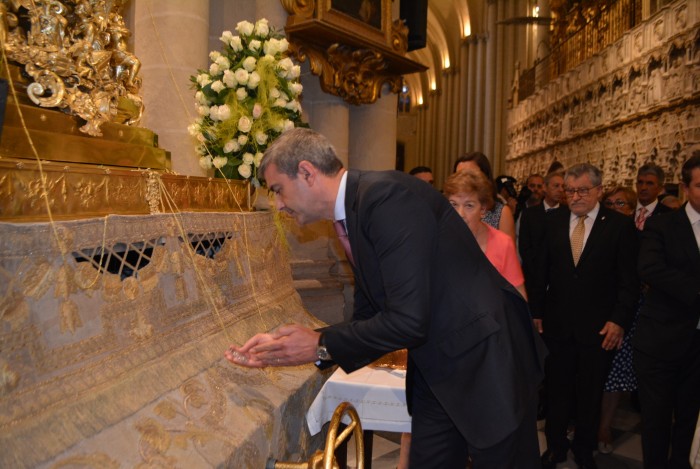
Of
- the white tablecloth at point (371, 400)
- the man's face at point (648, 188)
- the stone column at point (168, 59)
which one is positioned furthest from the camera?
the man's face at point (648, 188)

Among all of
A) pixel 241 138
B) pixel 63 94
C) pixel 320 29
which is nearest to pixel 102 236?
pixel 63 94

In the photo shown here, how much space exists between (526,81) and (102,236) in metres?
17.2

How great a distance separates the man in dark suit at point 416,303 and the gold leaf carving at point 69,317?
0.47 metres

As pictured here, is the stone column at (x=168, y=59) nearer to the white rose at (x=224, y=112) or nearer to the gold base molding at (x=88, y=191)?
the white rose at (x=224, y=112)

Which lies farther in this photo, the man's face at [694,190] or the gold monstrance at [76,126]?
the man's face at [694,190]

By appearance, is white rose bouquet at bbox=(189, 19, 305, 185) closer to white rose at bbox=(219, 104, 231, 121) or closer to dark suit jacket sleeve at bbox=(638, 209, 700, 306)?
white rose at bbox=(219, 104, 231, 121)

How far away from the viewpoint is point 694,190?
2.93m

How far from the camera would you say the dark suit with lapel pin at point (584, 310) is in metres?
3.33

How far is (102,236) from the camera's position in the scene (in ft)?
4.84

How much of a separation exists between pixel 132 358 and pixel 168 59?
9.14 feet

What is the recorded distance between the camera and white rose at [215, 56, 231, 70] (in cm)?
283

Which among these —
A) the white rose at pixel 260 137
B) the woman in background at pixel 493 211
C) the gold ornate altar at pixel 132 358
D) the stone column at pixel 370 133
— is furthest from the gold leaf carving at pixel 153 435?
the stone column at pixel 370 133

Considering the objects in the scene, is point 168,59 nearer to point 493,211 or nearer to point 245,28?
point 245,28

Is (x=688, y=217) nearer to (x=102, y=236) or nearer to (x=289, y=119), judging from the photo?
(x=289, y=119)
